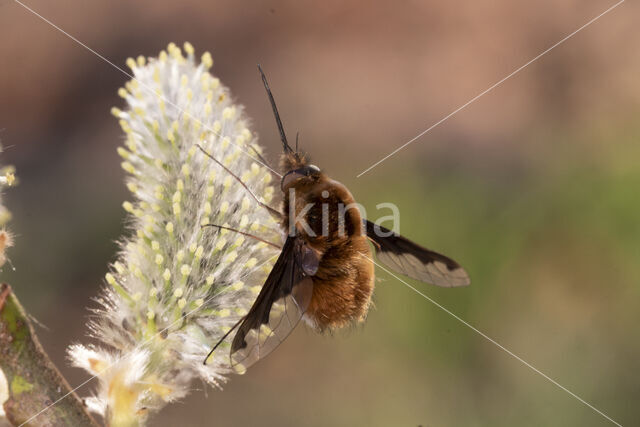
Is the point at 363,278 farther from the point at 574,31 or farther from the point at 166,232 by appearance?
the point at 574,31

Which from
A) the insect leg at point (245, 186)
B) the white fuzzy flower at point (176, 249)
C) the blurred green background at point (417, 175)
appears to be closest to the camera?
the white fuzzy flower at point (176, 249)

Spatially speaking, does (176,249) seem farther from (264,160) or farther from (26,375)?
(26,375)

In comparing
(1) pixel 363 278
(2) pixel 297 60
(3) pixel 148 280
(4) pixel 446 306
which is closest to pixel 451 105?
(2) pixel 297 60

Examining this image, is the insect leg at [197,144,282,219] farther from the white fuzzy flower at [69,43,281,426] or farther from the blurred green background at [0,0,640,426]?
the blurred green background at [0,0,640,426]

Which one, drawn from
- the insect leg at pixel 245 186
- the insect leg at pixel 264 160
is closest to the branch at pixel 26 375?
the insect leg at pixel 245 186

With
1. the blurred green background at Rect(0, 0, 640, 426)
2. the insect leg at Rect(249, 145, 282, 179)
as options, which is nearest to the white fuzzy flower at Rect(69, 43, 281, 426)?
the insect leg at Rect(249, 145, 282, 179)

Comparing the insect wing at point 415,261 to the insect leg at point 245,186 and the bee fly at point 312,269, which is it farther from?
the insect leg at point 245,186
